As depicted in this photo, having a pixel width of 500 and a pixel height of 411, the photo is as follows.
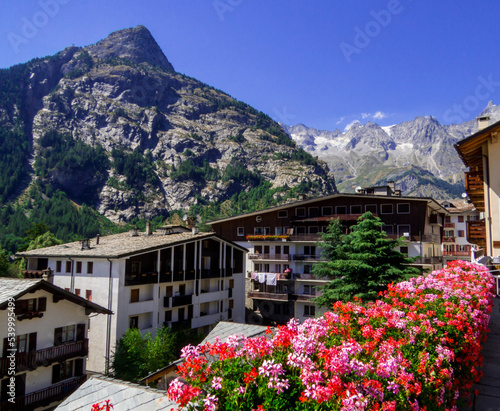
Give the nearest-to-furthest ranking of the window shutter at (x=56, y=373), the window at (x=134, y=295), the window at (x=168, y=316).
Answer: the window shutter at (x=56, y=373) < the window at (x=134, y=295) < the window at (x=168, y=316)

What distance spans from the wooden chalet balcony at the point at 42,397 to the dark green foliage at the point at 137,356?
3.44 m

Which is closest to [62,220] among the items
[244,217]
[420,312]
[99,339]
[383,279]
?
[244,217]

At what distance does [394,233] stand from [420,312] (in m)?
41.1

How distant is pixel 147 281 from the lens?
3322cm

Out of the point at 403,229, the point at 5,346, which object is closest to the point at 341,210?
the point at 403,229

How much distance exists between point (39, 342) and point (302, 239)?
33.0 m

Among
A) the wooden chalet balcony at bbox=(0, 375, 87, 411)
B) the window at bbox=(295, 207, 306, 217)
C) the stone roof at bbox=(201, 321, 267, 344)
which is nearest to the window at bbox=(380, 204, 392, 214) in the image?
the window at bbox=(295, 207, 306, 217)

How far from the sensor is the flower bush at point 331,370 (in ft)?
13.4

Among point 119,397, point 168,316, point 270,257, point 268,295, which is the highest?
point 270,257

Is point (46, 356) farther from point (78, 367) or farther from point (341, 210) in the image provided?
point (341, 210)

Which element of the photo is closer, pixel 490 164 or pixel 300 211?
pixel 490 164

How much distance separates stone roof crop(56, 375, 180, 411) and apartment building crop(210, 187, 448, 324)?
36812 millimetres

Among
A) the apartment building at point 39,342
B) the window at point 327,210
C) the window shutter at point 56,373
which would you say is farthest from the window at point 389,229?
the window shutter at point 56,373

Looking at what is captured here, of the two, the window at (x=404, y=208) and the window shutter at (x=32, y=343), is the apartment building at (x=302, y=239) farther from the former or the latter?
the window shutter at (x=32, y=343)
